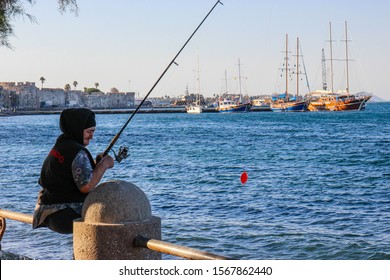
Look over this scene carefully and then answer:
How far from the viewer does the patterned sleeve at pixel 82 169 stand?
16.0 ft

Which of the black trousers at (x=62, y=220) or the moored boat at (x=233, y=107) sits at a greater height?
the black trousers at (x=62, y=220)

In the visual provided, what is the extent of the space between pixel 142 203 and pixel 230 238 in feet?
33.3

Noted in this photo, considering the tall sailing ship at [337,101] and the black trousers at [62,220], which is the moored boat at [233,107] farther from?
the black trousers at [62,220]

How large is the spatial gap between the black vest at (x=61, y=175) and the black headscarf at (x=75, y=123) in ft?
0.17

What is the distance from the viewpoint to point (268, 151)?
4700 centimetres

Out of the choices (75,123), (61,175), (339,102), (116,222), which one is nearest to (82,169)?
(61,175)

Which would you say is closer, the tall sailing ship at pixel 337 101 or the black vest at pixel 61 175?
the black vest at pixel 61 175

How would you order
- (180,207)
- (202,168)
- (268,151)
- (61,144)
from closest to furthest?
(61,144), (180,207), (202,168), (268,151)

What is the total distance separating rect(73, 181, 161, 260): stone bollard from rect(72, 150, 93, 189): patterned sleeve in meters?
0.13

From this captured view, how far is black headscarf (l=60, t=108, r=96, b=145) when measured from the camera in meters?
4.94

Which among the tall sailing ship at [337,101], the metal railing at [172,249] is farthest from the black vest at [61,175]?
the tall sailing ship at [337,101]
